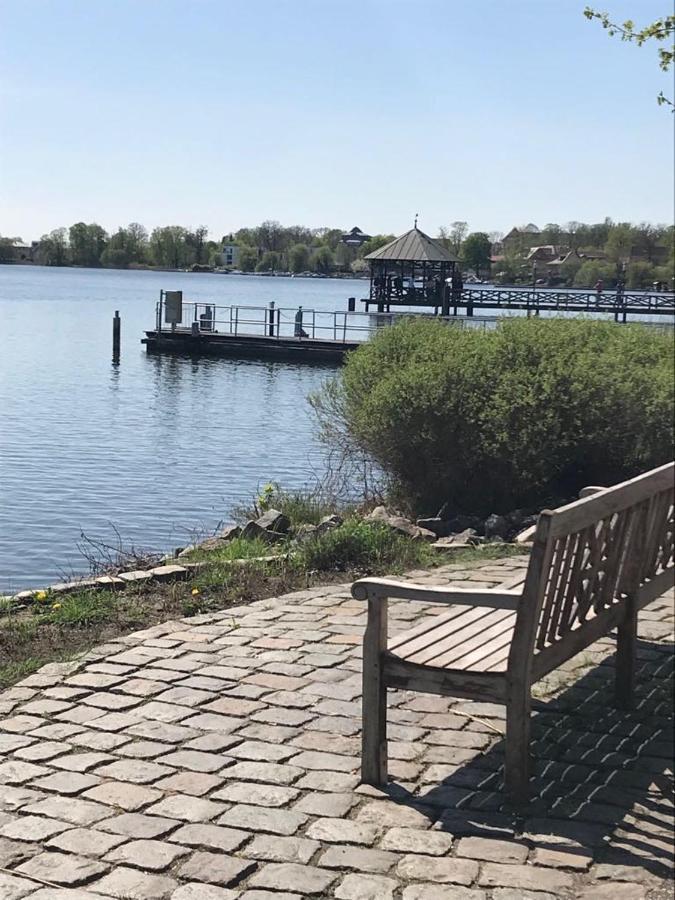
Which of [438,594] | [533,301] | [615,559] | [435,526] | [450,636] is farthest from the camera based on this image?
[533,301]

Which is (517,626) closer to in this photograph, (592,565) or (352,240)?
(592,565)

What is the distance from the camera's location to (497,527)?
33.8ft

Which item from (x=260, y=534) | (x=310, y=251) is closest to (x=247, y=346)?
(x=260, y=534)

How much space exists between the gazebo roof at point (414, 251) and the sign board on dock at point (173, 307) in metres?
11.7

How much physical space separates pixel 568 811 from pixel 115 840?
1.53 metres

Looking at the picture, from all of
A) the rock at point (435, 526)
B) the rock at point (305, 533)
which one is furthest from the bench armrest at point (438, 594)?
the rock at point (435, 526)

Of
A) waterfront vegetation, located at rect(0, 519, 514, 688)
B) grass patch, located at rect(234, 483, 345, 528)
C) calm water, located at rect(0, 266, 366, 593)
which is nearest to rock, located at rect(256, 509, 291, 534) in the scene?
grass patch, located at rect(234, 483, 345, 528)

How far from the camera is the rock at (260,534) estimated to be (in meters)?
9.84

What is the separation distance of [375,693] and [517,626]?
59 cm

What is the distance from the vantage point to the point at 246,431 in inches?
982

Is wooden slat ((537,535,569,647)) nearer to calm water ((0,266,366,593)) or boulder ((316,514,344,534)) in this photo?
boulder ((316,514,344,534))

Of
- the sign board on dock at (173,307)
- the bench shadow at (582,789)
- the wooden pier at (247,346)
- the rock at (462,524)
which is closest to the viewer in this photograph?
the bench shadow at (582,789)

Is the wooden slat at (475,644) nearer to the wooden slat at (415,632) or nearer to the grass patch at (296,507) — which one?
the wooden slat at (415,632)

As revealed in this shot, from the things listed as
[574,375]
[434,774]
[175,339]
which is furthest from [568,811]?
[175,339]
